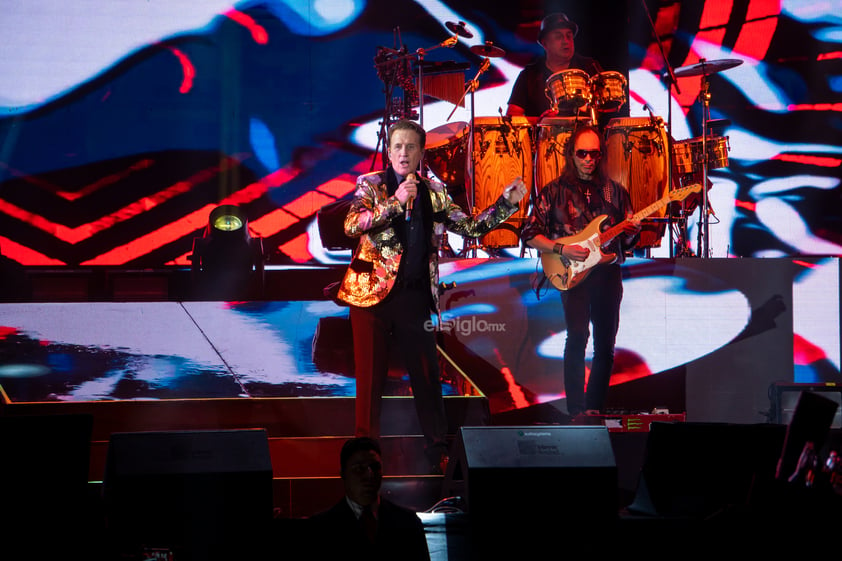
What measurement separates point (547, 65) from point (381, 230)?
102 inches

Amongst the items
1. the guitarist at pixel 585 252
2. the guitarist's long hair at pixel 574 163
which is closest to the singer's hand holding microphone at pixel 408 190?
the guitarist at pixel 585 252

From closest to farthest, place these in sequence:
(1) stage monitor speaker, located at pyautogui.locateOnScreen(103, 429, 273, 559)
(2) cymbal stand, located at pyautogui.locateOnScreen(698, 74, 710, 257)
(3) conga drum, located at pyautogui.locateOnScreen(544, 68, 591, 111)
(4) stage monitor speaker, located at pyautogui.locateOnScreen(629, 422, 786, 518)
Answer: (1) stage monitor speaker, located at pyautogui.locateOnScreen(103, 429, 273, 559) → (4) stage monitor speaker, located at pyautogui.locateOnScreen(629, 422, 786, 518) → (3) conga drum, located at pyautogui.locateOnScreen(544, 68, 591, 111) → (2) cymbal stand, located at pyautogui.locateOnScreen(698, 74, 710, 257)

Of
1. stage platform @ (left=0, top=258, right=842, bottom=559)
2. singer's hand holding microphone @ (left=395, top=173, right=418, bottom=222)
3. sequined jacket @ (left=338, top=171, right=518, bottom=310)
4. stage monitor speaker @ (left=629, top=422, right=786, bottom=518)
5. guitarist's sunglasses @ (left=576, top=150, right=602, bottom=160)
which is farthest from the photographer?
guitarist's sunglasses @ (left=576, top=150, right=602, bottom=160)

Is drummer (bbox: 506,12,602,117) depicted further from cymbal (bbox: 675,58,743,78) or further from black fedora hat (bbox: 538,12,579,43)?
cymbal (bbox: 675,58,743,78)

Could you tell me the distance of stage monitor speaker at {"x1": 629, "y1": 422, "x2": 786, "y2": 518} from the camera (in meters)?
3.29

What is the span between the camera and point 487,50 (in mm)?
6238

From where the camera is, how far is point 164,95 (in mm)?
6301

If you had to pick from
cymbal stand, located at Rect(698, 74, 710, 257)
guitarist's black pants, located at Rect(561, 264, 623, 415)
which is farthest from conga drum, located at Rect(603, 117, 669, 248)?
guitarist's black pants, located at Rect(561, 264, 623, 415)

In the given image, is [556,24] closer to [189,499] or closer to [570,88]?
[570,88]

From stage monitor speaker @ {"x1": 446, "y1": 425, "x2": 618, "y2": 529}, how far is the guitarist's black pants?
8.14ft

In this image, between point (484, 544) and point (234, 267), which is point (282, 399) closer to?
point (234, 267)

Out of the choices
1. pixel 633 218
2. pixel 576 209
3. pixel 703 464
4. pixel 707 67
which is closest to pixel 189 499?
pixel 703 464

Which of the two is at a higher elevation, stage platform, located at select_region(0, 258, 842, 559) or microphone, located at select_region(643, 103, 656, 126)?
microphone, located at select_region(643, 103, 656, 126)

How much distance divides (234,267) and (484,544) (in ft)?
12.2
